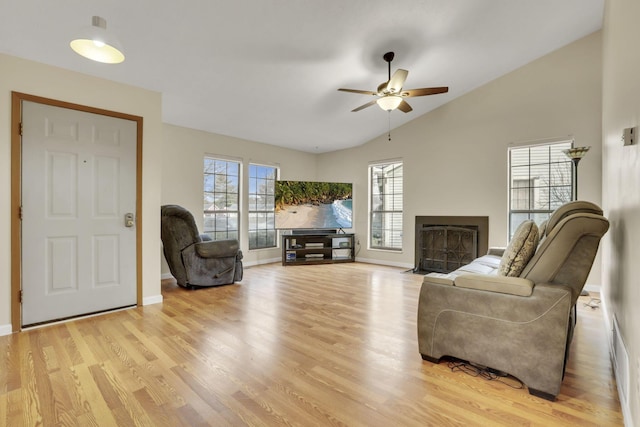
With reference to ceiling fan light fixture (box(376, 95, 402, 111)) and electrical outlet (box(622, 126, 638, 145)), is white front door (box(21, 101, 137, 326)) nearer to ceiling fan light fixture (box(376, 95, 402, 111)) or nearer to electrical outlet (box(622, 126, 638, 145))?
ceiling fan light fixture (box(376, 95, 402, 111))

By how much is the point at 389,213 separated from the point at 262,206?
265 cm

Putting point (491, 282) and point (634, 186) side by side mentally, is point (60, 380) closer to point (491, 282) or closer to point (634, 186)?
point (491, 282)

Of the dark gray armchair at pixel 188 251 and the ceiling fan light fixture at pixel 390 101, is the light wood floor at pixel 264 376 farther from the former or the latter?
the ceiling fan light fixture at pixel 390 101

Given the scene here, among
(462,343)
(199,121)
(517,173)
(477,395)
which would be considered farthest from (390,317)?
(199,121)

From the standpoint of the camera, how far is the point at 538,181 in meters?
4.51

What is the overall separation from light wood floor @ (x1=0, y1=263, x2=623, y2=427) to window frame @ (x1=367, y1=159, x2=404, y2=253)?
2987 millimetres

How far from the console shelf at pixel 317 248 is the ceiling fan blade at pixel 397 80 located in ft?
11.8

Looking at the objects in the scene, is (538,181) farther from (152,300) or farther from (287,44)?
(152,300)

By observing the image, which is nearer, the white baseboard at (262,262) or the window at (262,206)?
the white baseboard at (262,262)

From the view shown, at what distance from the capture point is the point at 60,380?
1.90 m

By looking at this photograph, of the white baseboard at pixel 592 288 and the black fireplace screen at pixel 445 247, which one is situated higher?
the black fireplace screen at pixel 445 247

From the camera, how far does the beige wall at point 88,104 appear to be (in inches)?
103

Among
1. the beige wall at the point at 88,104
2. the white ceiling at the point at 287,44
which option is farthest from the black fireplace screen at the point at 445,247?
the beige wall at the point at 88,104

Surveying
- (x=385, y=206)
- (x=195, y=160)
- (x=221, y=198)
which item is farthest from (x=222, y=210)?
(x=385, y=206)
